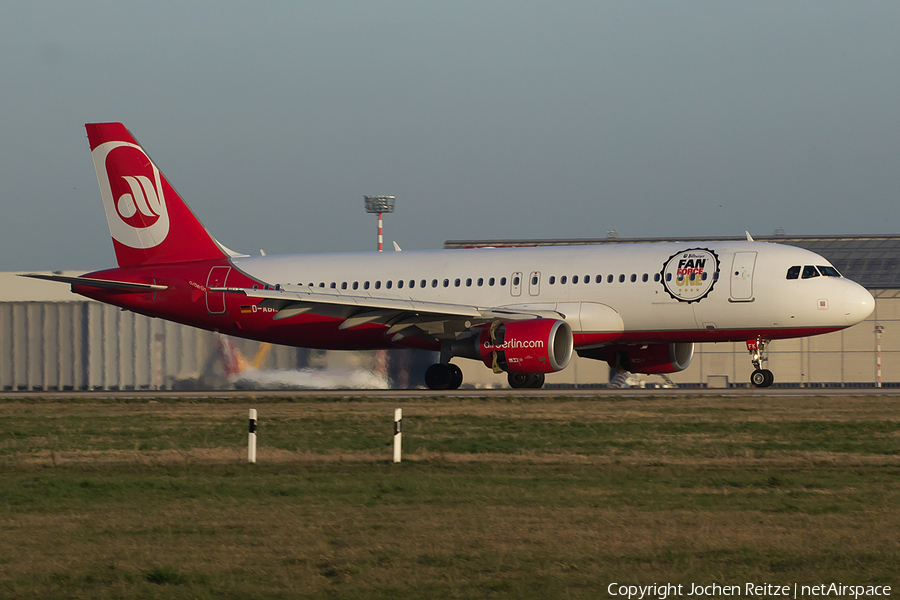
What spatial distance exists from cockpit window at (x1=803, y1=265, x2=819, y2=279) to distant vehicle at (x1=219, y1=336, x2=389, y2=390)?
50.9ft

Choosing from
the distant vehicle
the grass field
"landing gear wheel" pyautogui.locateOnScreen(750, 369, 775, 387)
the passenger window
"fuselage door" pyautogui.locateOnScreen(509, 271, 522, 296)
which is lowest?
the distant vehicle

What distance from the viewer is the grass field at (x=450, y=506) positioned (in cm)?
833

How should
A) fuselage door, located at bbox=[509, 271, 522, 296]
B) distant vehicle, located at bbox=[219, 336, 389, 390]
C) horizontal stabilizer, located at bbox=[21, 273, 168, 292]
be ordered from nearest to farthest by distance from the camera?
fuselage door, located at bbox=[509, 271, 522, 296], horizontal stabilizer, located at bbox=[21, 273, 168, 292], distant vehicle, located at bbox=[219, 336, 389, 390]

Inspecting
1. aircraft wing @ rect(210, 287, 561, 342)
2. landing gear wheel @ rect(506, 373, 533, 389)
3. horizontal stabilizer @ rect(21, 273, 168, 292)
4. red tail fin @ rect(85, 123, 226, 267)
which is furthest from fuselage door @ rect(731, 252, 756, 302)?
horizontal stabilizer @ rect(21, 273, 168, 292)

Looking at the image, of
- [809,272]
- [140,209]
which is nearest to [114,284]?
[140,209]

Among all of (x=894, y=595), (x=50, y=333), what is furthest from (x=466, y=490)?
(x=50, y=333)

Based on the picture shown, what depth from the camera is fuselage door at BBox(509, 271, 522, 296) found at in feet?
102

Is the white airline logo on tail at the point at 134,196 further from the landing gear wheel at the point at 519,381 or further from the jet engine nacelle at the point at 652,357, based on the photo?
the jet engine nacelle at the point at 652,357

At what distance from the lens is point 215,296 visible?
34312 millimetres

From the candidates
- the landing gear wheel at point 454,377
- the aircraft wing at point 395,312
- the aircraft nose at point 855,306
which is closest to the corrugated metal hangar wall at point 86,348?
the aircraft wing at point 395,312

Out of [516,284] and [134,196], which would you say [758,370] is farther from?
[134,196]

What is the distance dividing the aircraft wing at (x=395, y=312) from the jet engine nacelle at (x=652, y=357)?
3.65 m

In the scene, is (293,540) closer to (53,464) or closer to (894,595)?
(894,595)

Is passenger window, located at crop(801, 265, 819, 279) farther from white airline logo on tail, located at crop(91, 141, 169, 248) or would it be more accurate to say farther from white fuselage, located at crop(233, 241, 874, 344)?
white airline logo on tail, located at crop(91, 141, 169, 248)
